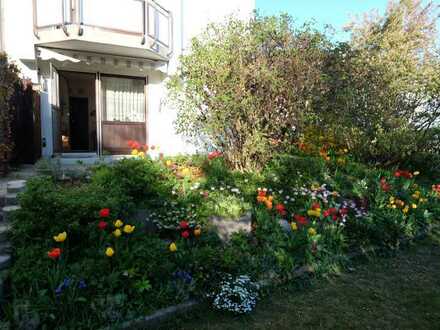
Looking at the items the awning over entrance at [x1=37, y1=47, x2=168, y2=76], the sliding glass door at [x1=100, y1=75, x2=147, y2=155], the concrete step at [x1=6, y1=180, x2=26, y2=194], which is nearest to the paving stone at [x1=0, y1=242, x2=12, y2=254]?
the concrete step at [x1=6, y1=180, x2=26, y2=194]

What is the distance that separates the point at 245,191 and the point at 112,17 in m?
7.07

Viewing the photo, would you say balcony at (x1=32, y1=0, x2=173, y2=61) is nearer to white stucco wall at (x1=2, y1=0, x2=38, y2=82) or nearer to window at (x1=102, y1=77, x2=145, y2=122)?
Answer: white stucco wall at (x1=2, y1=0, x2=38, y2=82)

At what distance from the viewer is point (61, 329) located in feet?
9.97

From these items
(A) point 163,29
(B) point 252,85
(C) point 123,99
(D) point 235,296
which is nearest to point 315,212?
(D) point 235,296

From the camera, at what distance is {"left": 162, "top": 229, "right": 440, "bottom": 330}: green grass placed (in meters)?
3.55

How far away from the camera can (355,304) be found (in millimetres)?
3994

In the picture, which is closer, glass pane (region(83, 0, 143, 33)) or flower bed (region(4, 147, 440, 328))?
flower bed (region(4, 147, 440, 328))

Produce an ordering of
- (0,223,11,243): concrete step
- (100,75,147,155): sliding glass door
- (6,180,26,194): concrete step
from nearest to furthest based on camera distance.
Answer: (0,223,11,243): concrete step, (6,180,26,194): concrete step, (100,75,147,155): sliding glass door

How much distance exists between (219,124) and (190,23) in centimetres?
622

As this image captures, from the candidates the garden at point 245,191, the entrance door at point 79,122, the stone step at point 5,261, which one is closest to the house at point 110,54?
the entrance door at point 79,122

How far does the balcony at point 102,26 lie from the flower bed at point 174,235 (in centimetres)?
463

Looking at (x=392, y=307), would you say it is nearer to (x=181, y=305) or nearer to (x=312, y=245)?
(x=312, y=245)

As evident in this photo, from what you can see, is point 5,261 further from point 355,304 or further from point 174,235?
point 355,304

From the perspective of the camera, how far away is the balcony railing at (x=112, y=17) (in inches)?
340
